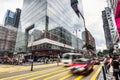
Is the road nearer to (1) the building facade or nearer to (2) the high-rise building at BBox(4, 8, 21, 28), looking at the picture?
(1) the building facade

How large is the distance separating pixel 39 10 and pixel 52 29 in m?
12.0

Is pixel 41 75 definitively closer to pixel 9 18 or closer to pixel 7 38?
pixel 7 38

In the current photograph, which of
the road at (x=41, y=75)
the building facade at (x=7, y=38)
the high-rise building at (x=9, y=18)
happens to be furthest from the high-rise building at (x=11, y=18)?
the road at (x=41, y=75)

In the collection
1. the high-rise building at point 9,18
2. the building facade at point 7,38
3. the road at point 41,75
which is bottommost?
the road at point 41,75

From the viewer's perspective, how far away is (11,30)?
101438 mm

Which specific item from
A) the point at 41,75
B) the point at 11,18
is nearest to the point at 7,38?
the point at 11,18

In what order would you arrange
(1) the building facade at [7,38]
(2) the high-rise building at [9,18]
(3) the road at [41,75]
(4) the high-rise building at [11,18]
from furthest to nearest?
(4) the high-rise building at [11,18] < (2) the high-rise building at [9,18] < (1) the building facade at [7,38] < (3) the road at [41,75]

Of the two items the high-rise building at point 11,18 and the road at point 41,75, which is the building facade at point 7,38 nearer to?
the high-rise building at point 11,18

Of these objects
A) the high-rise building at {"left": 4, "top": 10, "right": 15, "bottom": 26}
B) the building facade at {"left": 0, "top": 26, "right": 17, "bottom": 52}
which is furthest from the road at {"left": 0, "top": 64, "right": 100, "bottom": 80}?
the high-rise building at {"left": 4, "top": 10, "right": 15, "bottom": 26}

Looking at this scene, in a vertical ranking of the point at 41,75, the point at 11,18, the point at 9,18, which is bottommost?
the point at 41,75

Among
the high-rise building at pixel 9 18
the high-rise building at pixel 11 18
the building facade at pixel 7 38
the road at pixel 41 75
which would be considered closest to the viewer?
the road at pixel 41 75

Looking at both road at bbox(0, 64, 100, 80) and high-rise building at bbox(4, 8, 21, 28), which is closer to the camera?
road at bbox(0, 64, 100, 80)

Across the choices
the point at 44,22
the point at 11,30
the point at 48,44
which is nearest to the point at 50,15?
the point at 44,22

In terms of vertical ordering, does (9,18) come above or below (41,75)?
above
